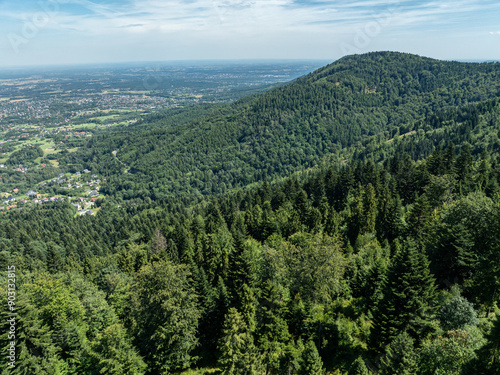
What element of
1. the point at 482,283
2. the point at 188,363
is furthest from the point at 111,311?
the point at 482,283

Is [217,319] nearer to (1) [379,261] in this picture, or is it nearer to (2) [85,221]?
(1) [379,261]

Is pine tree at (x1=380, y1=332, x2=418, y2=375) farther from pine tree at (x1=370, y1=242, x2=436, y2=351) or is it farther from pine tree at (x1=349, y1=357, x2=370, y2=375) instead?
pine tree at (x1=370, y1=242, x2=436, y2=351)

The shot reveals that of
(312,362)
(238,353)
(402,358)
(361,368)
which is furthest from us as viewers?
(238,353)

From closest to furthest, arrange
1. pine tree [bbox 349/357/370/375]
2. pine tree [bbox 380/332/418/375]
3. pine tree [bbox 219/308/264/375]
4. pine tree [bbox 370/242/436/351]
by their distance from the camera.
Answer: pine tree [bbox 380/332/418/375] < pine tree [bbox 349/357/370/375] < pine tree [bbox 370/242/436/351] < pine tree [bbox 219/308/264/375]

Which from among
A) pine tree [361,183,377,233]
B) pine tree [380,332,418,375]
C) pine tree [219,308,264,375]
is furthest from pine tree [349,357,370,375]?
pine tree [361,183,377,233]

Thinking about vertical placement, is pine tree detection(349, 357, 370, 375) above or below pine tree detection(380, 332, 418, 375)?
below

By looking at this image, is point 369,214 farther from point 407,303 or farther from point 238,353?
point 238,353

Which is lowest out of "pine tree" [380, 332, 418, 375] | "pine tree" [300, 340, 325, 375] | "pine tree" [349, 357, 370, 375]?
"pine tree" [300, 340, 325, 375]

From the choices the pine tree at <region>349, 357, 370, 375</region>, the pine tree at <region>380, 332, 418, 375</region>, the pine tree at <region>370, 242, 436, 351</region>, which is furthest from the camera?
the pine tree at <region>370, 242, 436, 351</region>

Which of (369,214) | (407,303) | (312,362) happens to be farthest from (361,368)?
(369,214)

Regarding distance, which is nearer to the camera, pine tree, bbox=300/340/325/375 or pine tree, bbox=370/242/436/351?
pine tree, bbox=300/340/325/375

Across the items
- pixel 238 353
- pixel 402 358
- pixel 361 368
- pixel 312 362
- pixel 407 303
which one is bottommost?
pixel 312 362

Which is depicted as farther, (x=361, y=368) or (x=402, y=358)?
(x=361, y=368)
